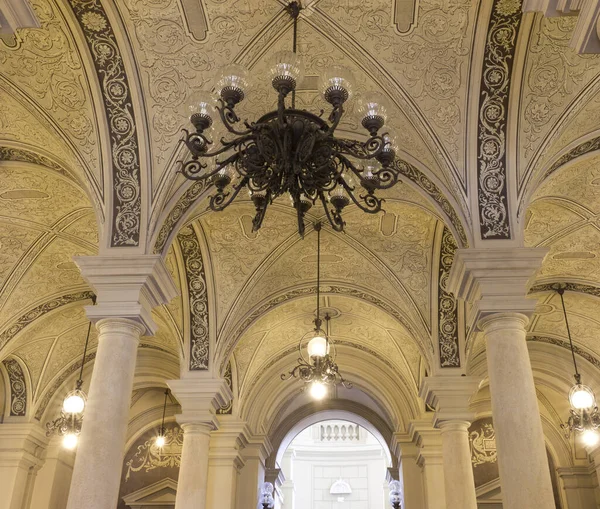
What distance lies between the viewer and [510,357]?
558 centimetres

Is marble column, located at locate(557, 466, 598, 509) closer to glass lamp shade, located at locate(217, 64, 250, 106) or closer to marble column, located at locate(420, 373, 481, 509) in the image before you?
marble column, located at locate(420, 373, 481, 509)

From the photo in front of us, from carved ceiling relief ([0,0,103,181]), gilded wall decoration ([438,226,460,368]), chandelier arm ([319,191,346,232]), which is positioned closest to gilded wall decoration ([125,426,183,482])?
gilded wall decoration ([438,226,460,368])

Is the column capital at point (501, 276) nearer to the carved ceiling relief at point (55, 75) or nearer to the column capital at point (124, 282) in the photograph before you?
the column capital at point (124, 282)

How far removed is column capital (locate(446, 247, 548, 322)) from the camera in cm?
577

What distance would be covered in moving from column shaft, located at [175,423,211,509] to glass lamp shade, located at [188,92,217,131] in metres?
5.46

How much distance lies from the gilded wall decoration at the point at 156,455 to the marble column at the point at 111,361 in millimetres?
8277

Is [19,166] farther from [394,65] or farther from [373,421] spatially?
[373,421]

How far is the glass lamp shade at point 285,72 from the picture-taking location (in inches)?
166

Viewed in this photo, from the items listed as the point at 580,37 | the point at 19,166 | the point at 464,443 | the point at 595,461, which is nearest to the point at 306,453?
the point at 595,461

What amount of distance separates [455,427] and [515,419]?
3.51 metres

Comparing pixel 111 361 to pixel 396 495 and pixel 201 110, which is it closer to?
pixel 201 110

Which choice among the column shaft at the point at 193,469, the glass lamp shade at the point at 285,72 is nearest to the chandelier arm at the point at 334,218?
the glass lamp shade at the point at 285,72

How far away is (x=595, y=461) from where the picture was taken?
498 inches

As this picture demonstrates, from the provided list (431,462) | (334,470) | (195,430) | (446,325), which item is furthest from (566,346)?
(334,470)
